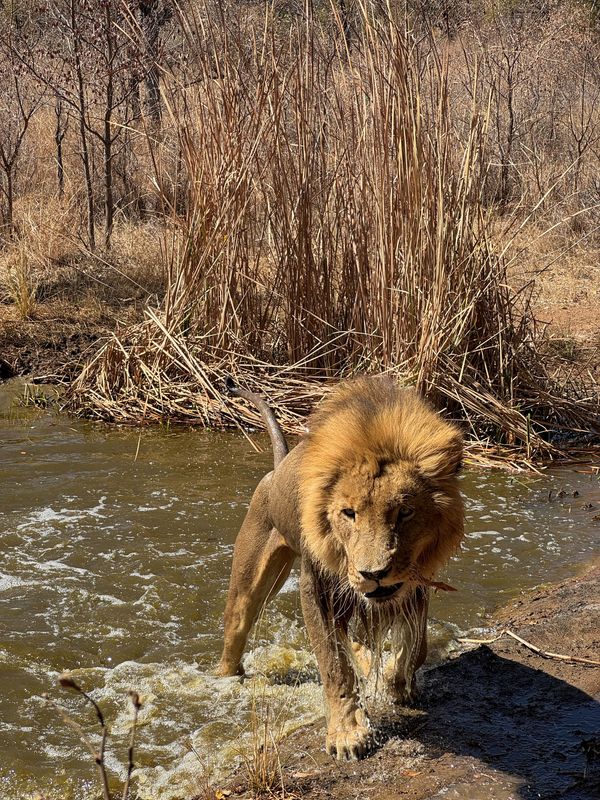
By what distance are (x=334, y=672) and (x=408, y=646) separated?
281mm

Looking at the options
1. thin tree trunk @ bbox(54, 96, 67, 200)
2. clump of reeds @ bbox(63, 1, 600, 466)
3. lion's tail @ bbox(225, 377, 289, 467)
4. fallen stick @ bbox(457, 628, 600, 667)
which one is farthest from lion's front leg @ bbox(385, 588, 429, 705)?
thin tree trunk @ bbox(54, 96, 67, 200)

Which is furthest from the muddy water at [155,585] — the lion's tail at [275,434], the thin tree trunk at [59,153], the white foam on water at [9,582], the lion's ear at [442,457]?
the thin tree trunk at [59,153]

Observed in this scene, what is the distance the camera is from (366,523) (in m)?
2.78

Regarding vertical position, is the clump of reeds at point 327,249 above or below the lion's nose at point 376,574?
above

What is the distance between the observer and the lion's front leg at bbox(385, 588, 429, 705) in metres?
3.19

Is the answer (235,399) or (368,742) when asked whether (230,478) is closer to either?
(235,399)

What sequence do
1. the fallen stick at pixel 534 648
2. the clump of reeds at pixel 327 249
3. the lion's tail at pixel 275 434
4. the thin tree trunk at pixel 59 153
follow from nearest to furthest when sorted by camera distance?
the fallen stick at pixel 534 648 → the lion's tail at pixel 275 434 → the clump of reeds at pixel 327 249 → the thin tree trunk at pixel 59 153

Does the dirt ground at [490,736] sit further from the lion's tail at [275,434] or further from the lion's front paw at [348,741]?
the lion's tail at [275,434]

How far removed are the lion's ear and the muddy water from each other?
0.98 metres

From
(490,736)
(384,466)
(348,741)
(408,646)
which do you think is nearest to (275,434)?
(408,646)

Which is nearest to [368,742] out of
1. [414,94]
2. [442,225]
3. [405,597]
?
[405,597]

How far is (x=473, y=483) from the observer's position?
6.00 meters

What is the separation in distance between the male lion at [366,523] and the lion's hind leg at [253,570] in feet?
0.46

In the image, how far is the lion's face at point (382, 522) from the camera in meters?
2.74
